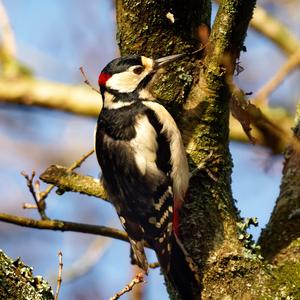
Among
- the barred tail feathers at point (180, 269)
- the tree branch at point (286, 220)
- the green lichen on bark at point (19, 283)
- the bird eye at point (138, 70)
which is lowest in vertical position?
the green lichen on bark at point (19, 283)

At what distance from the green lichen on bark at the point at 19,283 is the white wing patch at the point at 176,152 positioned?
0.85 meters

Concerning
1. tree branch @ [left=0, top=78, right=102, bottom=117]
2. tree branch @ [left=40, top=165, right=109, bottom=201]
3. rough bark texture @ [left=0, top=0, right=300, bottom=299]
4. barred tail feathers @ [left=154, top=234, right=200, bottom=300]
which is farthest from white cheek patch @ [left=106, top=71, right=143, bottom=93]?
tree branch @ [left=0, top=78, right=102, bottom=117]

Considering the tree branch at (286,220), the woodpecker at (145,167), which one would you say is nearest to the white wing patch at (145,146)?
the woodpecker at (145,167)

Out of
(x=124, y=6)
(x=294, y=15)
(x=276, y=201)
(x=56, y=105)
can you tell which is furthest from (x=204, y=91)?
(x=294, y=15)

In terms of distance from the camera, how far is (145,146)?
3.17 meters

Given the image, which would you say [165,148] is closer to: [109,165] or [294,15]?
[109,165]

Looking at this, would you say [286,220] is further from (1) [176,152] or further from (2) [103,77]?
(2) [103,77]

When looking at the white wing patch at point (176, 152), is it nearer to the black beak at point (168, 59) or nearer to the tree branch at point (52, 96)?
the black beak at point (168, 59)

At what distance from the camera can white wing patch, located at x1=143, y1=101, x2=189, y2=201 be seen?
114 inches

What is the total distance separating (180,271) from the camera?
266 cm

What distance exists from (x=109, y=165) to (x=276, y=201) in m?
0.76

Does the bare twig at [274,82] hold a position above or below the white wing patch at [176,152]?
above

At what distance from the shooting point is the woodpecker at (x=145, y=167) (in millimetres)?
2842

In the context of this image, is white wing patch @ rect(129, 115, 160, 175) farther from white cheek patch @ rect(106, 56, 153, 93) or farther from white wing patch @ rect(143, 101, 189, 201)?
white cheek patch @ rect(106, 56, 153, 93)
